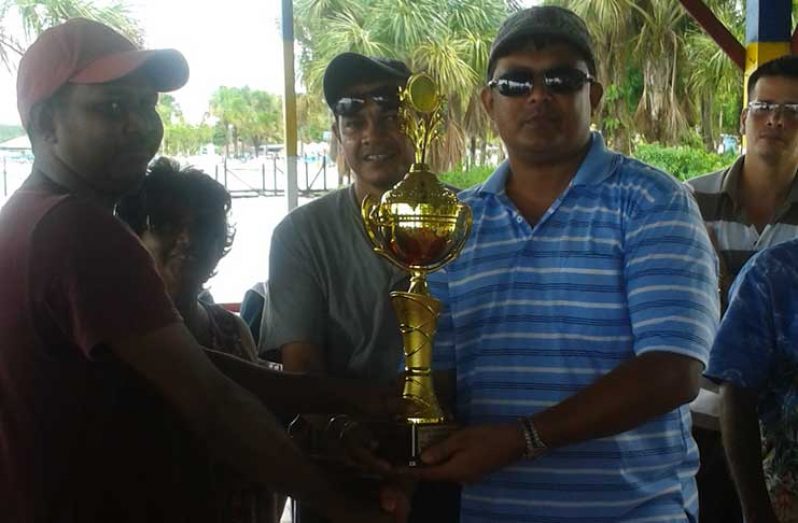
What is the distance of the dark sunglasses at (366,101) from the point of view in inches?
88.4

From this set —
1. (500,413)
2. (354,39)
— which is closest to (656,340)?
(500,413)

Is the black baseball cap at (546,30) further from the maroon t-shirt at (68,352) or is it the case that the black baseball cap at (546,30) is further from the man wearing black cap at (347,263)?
the maroon t-shirt at (68,352)

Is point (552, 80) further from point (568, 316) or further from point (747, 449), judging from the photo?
point (747, 449)

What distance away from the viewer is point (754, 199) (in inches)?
119

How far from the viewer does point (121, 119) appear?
1496mm

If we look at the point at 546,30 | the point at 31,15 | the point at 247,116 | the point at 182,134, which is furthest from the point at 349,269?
the point at 247,116

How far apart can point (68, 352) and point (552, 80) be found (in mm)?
913

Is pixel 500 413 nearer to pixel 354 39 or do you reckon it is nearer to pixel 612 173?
pixel 612 173

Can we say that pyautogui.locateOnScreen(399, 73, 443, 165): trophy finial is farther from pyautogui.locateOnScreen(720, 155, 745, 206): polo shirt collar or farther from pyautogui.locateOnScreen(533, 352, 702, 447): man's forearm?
pyautogui.locateOnScreen(720, 155, 745, 206): polo shirt collar

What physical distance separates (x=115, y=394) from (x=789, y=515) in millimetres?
1215

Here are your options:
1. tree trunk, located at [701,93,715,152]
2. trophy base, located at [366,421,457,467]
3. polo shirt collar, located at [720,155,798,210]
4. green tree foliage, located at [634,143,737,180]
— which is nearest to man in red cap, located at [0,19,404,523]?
trophy base, located at [366,421,457,467]

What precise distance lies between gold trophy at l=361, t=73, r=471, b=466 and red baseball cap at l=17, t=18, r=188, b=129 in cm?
47

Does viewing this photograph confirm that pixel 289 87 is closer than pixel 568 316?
No

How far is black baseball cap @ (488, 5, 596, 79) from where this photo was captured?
1653mm
